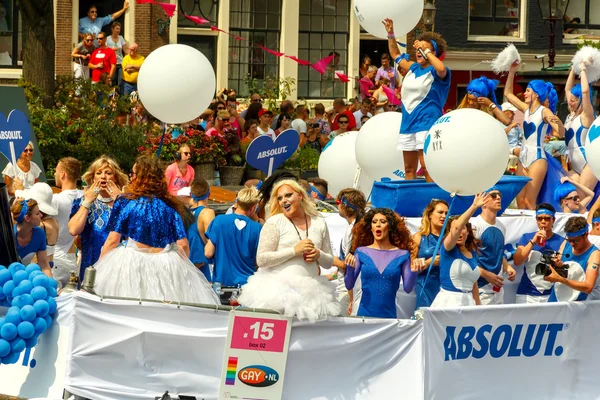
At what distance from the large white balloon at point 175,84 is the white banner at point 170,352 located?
158 inches

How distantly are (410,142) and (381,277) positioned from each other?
292 cm

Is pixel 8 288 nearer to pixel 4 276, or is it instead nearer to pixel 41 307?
pixel 4 276

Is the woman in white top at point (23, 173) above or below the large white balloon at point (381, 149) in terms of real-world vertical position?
below

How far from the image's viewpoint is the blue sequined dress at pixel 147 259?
866cm

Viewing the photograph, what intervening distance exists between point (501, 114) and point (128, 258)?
4936 millimetres

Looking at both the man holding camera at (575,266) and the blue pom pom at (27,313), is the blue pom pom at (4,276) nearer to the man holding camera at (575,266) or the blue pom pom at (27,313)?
Answer: the blue pom pom at (27,313)

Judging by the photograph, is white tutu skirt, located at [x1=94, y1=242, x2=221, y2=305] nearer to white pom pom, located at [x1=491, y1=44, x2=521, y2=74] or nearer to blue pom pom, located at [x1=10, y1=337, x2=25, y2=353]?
blue pom pom, located at [x1=10, y1=337, x2=25, y2=353]

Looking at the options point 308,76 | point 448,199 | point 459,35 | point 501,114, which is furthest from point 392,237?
point 459,35

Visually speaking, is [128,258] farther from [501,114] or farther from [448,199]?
[501,114]

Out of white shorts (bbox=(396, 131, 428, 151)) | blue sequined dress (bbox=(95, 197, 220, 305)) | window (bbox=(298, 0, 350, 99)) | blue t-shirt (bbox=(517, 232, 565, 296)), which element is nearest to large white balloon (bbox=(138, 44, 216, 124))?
white shorts (bbox=(396, 131, 428, 151))

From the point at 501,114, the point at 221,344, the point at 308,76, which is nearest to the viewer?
the point at 221,344

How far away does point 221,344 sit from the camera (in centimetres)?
827

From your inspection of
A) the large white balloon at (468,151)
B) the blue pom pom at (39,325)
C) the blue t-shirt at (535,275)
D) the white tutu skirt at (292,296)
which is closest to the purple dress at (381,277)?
the white tutu skirt at (292,296)

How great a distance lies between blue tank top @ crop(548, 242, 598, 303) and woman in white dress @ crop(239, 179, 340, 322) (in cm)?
216
